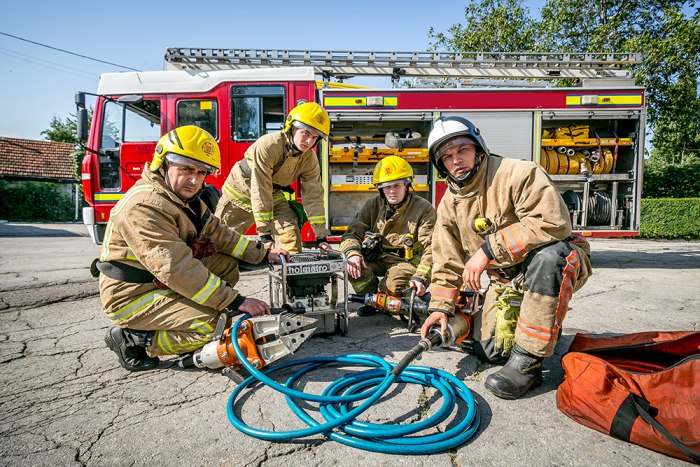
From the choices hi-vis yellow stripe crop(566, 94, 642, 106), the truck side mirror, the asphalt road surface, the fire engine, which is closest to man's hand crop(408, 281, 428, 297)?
the asphalt road surface

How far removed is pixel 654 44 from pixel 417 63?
1135cm

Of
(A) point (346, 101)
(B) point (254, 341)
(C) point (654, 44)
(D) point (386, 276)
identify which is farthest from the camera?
(C) point (654, 44)

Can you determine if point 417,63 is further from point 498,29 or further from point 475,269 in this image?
point 498,29

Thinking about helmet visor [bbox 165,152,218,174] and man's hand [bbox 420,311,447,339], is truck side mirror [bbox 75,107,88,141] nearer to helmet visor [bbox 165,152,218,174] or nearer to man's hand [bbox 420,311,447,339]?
helmet visor [bbox 165,152,218,174]

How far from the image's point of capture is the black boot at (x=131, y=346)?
2494mm

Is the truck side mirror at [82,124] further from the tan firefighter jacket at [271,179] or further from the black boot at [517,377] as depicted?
the black boot at [517,377]

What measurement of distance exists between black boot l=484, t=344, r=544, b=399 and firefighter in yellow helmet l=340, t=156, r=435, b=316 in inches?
54.0

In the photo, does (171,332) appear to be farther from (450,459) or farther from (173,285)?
(450,459)

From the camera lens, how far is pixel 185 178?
249cm

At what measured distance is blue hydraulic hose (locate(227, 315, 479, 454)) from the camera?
5.61 ft

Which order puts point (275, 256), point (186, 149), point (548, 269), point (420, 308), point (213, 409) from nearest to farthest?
point (213, 409)
point (548, 269)
point (186, 149)
point (275, 256)
point (420, 308)

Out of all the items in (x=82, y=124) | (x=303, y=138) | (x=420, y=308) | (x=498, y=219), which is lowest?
(x=420, y=308)

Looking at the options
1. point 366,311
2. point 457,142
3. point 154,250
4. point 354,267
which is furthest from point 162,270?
point 366,311

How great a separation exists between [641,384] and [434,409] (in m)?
0.92
